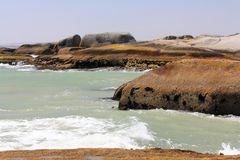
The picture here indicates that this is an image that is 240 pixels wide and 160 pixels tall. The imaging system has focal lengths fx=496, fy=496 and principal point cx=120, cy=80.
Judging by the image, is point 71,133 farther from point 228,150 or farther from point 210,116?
point 210,116

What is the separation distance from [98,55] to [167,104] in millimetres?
51325

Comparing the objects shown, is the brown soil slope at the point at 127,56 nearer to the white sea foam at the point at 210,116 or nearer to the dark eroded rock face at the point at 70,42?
the dark eroded rock face at the point at 70,42

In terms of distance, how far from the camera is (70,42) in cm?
10319

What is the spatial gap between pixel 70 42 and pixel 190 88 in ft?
264

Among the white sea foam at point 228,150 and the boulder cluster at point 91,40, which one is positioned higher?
the white sea foam at point 228,150

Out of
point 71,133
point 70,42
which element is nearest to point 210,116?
point 71,133

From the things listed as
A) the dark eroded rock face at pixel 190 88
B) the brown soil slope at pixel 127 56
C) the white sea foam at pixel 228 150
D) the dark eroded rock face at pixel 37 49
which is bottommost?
the dark eroded rock face at pixel 37 49

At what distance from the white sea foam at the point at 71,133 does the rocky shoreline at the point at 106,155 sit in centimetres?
266

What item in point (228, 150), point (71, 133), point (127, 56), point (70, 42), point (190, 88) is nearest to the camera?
point (228, 150)

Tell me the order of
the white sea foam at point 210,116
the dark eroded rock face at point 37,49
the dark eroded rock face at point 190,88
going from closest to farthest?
1. the white sea foam at point 210,116
2. the dark eroded rock face at point 190,88
3. the dark eroded rock face at point 37,49

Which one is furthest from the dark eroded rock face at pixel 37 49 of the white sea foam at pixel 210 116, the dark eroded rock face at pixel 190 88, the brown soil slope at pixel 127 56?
the white sea foam at pixel 210 116

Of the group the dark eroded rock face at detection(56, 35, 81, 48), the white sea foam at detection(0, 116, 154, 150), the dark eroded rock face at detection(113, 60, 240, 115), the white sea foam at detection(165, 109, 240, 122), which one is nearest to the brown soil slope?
the dark eroded rock face at detection(56, 35, 81, 48)

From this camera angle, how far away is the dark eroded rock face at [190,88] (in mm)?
22969

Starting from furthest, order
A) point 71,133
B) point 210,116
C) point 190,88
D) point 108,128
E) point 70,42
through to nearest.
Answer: point 70,42, point 190,88, point 210,116, point 108,128, point 71,133
